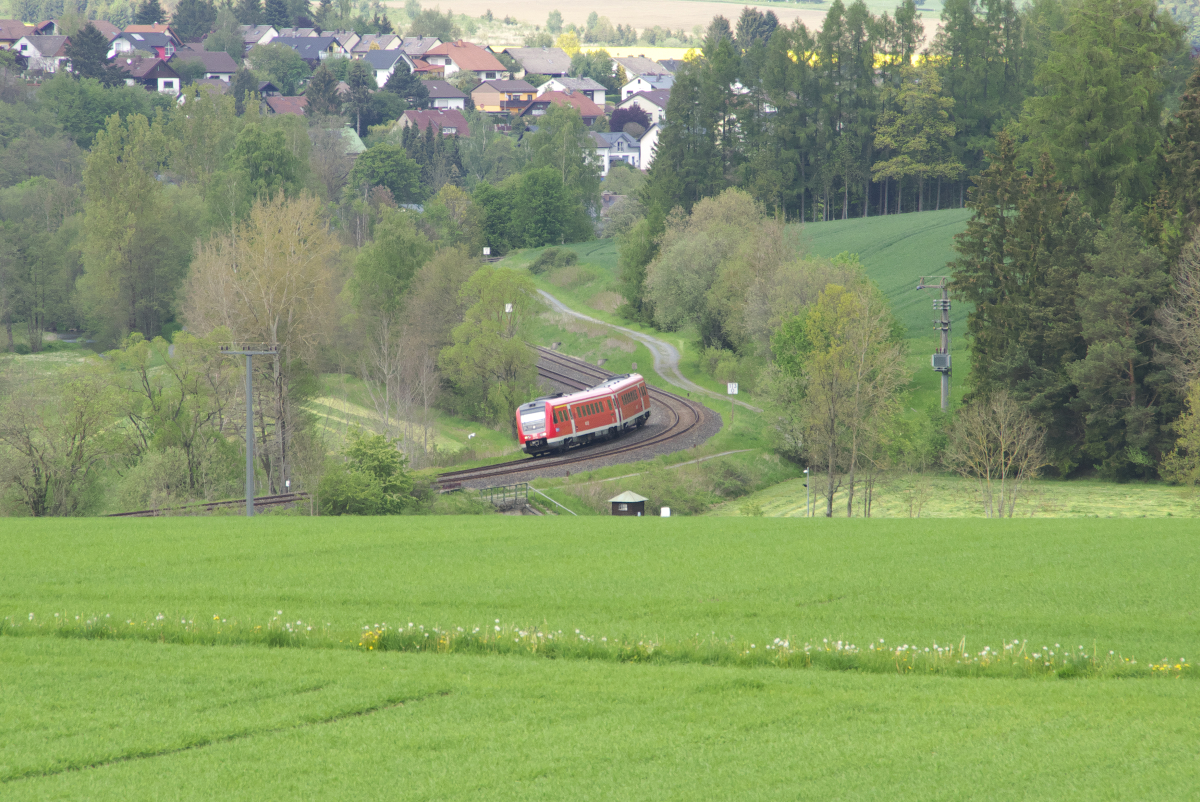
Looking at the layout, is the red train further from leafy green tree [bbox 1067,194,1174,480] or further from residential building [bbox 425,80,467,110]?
residential building [bbox 425,80,467,110]

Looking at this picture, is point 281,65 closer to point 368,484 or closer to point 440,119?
point 440,119

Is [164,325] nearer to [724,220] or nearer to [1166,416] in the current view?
[724,220]

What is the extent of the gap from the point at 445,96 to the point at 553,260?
98.9m

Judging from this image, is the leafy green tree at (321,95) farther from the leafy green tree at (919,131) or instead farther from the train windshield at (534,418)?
the train windshield at (534,418)

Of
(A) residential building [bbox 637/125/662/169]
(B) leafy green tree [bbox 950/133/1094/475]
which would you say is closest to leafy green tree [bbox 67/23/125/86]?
(A) residential building [bbox 637/125/662/169]

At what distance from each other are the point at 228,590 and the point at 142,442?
37177 mm

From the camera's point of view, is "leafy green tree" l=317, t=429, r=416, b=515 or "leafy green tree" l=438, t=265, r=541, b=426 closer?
"leafy green tree" l=317, t=429, r=416, b=515

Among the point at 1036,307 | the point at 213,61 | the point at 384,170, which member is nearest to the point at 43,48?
the point at 213,61

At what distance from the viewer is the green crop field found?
377 inches

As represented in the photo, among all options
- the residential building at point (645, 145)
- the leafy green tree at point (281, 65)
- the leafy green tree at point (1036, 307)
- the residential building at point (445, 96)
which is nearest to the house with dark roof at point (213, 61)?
the leafy green tree at point (281, 65)

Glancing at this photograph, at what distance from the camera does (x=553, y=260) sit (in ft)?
347

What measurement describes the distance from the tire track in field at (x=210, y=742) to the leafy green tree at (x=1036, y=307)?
4497cm

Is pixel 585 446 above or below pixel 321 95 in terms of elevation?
below

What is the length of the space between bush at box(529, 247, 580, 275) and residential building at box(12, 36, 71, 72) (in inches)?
4659
